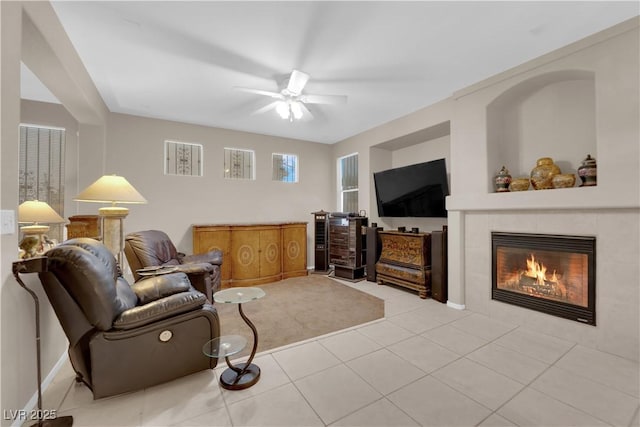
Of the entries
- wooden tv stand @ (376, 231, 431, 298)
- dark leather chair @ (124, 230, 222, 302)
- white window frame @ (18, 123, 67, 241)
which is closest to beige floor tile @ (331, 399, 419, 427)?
dark leather chair @ (124, 230, 222, 302)

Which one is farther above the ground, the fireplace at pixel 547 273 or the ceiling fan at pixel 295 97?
the ceiling fan at pixel 295 97

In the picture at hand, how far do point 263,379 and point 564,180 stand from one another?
3256 mm

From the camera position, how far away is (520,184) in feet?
9.68

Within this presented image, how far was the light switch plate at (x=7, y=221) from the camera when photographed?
1.43m

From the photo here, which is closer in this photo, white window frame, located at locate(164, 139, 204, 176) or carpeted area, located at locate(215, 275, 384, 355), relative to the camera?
carpeted area, located at locate(215, 275, 384, 355)

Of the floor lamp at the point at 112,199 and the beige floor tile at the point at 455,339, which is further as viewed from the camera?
the floor lamp at the point at 112,199

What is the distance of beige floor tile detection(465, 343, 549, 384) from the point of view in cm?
204

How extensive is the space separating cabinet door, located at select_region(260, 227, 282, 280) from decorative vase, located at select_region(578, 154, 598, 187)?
4.11 metres

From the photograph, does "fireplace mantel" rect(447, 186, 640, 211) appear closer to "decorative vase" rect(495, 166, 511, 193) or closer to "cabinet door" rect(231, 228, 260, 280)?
"decorative vase" rect(495, 166, 511, 193)

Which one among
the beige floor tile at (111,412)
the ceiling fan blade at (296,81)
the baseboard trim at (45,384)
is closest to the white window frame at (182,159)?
the ceiling fan blade at (296,81)

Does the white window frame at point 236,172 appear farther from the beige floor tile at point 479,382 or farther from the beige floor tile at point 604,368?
the beige floor tile at point 604,368

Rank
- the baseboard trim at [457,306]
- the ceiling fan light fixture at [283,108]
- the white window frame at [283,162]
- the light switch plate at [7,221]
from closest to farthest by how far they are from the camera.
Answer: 1. the light switch plate at [7,221]
2. the ceiling fan light fixture at [283,108]
3. the baseboard trim at [457,306]
4. the white window frame at [283,162]

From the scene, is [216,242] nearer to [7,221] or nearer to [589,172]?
[7,221]

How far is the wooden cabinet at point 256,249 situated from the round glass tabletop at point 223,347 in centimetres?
258
